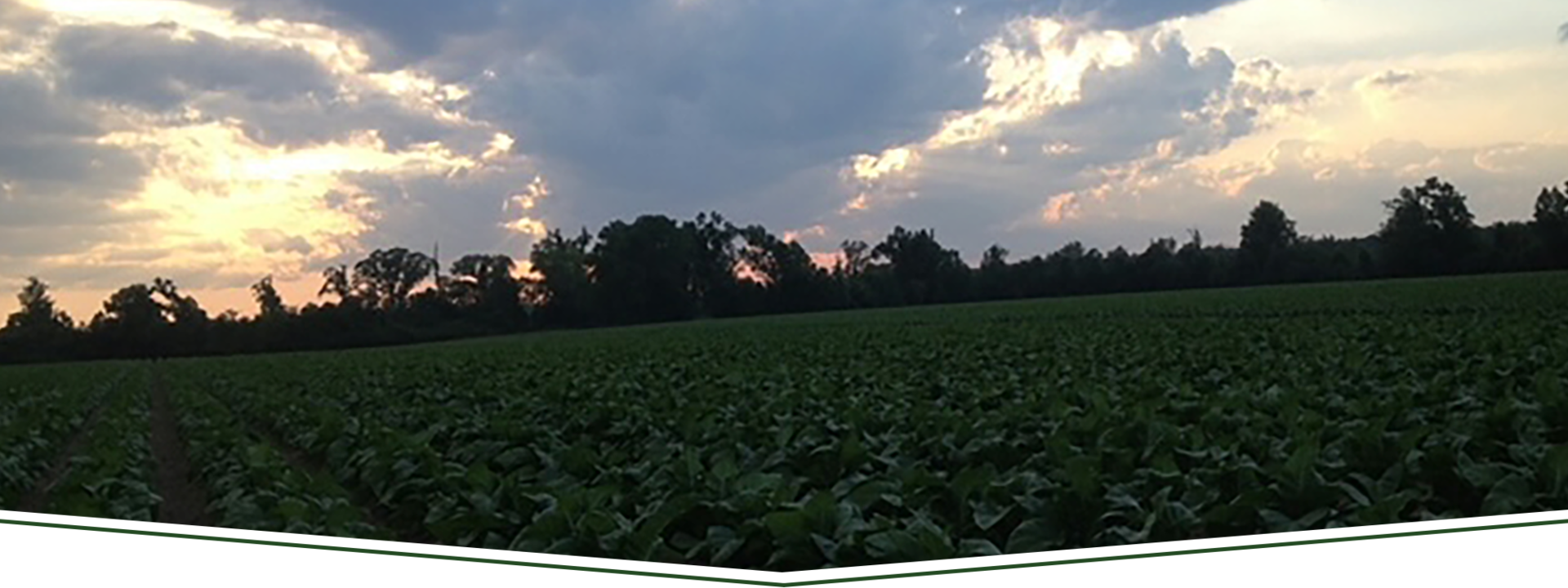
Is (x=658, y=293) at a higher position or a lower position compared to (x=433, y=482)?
higher

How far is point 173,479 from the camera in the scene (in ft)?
27.8

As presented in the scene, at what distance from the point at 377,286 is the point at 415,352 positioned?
6049mm

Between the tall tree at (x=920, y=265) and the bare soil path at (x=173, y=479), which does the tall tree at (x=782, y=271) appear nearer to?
the tall tree at (x=920, y=265)

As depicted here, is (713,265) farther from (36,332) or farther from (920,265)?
(36,332)

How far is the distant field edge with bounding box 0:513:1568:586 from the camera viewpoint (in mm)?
3344

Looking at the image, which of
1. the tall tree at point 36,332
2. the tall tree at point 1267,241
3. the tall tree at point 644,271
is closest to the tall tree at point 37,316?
the tall tree at point 36,332

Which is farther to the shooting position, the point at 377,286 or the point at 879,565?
the point at 377,286

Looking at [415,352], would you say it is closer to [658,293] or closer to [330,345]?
[330,345]

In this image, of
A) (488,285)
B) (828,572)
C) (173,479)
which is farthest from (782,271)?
(173,479)

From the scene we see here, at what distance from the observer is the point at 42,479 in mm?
8484

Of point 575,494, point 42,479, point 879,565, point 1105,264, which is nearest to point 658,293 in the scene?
point 575,494

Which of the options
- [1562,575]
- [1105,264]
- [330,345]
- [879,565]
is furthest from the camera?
[1105,264]

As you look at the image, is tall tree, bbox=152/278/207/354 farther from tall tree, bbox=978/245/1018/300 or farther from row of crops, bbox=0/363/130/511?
tall tree, bbox=978/245/1018/300

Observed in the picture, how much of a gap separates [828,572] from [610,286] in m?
3.06
